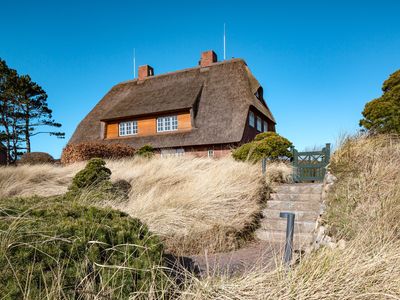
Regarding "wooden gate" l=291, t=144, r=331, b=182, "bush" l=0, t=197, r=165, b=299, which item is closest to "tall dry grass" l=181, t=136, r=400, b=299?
A: "bush" l=0, t=197, r=165, b=299

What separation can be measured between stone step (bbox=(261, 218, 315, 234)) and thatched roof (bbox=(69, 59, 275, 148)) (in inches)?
396

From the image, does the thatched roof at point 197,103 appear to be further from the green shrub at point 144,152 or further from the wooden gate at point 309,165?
the wooden gate at point 309,165

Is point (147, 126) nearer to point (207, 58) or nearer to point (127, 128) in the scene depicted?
point (127, 128)

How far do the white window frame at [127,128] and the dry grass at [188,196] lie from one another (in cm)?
1190

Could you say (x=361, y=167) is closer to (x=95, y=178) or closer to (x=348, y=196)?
(x=348, y=196)

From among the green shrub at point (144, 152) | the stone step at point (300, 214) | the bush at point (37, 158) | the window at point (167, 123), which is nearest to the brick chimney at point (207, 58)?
the window at point (167, 123)

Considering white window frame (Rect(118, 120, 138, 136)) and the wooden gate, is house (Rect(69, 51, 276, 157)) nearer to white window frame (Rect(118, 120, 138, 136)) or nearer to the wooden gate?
white window frame (Rect(118, 120, 138, 136))

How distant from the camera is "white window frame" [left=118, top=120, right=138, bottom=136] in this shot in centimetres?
1991

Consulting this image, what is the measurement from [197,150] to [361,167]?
1244cm

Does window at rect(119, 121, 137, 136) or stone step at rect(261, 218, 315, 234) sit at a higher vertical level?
window at rect(119, 121, 137, 136)

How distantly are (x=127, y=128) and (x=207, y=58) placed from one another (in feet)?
25.8

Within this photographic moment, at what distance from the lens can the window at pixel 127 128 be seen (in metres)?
19.9

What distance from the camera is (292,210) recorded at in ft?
20.0

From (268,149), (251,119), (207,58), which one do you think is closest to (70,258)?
(268,149)
